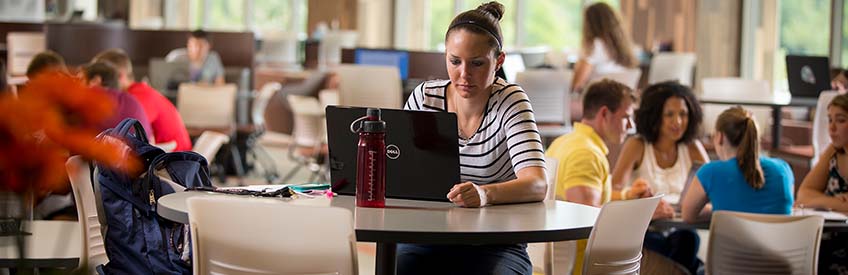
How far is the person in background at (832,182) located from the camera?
4066 millimetres

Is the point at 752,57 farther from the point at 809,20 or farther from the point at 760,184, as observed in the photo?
the point at 760,184

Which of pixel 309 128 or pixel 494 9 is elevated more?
pixel 494 9

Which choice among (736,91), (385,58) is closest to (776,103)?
(736,91)

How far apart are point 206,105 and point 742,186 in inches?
193

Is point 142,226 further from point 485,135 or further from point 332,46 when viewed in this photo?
point 332,46

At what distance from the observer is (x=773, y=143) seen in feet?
25.3

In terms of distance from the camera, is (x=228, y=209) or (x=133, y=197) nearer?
(x=228, y=209)

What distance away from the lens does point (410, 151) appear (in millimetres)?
2703

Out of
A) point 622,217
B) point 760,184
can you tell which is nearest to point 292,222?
point 622,217

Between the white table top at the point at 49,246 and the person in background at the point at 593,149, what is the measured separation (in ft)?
4.40

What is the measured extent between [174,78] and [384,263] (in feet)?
20.3

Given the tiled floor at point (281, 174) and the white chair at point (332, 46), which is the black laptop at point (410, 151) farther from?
the white chair at point (332, 46)

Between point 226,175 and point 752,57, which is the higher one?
point 752,57

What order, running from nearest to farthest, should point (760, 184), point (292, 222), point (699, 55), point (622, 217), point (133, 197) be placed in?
point (292, 222)
point (622, 217)
point (133, 197)
point (760, 184)
point (699, 55)
